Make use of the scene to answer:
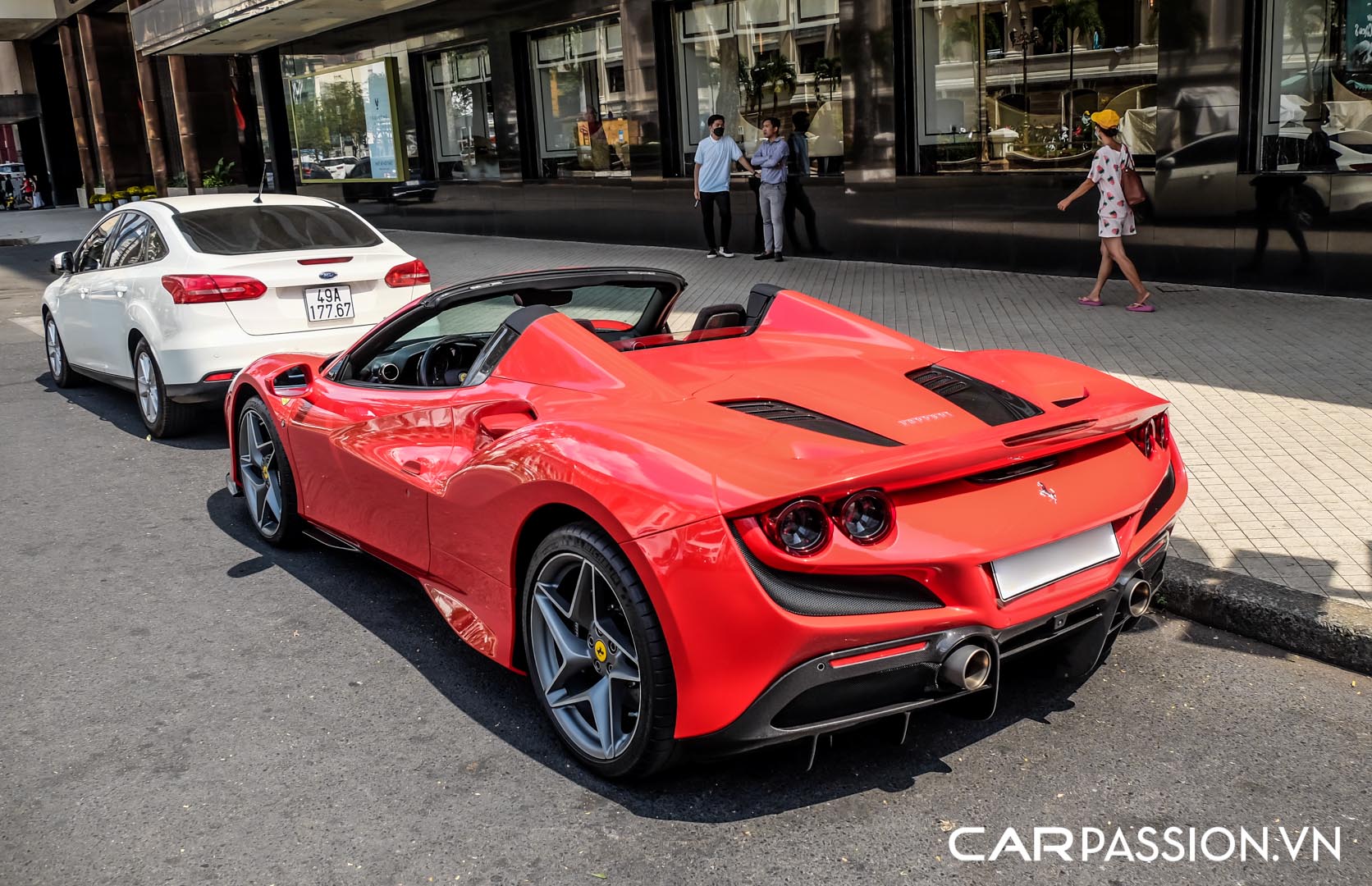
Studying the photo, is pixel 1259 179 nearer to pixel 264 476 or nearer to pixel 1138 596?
pixel 1138 596

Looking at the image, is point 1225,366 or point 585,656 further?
point 1225,366

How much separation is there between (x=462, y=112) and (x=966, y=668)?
21.6 metres

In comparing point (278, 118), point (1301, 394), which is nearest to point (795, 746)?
point (1301, 394)

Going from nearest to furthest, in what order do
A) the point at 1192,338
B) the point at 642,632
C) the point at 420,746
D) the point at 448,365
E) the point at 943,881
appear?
1. the point at 943,881
2. the point at 642,632
3. the point at 420,746
4. the point at 448,365
5. the point at 1192,338

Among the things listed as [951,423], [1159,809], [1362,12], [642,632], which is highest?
[1362,12]

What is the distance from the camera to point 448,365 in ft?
16.3

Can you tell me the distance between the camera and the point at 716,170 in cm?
1638

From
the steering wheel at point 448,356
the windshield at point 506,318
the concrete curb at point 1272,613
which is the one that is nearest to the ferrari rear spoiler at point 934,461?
the concrete curb at point 1272,613

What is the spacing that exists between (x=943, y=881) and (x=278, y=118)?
30.7 metres

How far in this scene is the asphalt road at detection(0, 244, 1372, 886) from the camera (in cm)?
305

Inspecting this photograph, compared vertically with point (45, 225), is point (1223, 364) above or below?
below

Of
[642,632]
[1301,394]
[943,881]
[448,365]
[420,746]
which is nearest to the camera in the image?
[943,881]

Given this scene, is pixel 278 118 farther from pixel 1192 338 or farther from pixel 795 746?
pixel 795 746

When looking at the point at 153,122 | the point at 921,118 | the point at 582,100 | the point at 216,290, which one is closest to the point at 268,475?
the point at 216,290
